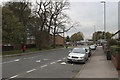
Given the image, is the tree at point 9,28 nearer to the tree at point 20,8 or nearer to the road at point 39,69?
the tree at point 20,8

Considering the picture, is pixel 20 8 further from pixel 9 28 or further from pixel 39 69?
pixel 39 69

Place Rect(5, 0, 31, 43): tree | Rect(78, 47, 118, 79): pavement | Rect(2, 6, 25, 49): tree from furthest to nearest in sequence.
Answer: Rect(5, 0, 31, 43): tree
Rect(2, 6, 25, 49): tree
Rect(78, 47, 118, 79): pavement

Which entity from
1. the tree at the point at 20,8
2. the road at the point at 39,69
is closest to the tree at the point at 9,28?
the tree at the point at 20,8

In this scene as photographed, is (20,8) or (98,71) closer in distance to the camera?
(98,71)

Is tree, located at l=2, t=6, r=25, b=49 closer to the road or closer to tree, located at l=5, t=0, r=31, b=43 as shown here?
tree, located at l=5, t=0, r=31, b=43

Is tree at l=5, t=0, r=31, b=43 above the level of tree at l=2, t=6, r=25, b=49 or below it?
above

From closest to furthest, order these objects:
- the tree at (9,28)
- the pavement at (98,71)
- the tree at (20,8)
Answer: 1. the pavement at (98,71)
2. the tree at (9,28)
3. the tree at (20,8)

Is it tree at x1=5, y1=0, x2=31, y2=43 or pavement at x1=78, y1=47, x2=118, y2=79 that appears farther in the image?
tree at x1=5, y1=0, x2=31, y2=43

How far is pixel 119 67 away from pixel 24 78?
6301 millimetres

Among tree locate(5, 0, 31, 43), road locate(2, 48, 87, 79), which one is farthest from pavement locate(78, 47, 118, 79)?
tree locate(5, 0, 31, 43)

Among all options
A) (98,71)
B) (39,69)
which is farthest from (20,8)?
(98,71)

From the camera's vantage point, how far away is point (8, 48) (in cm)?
3978

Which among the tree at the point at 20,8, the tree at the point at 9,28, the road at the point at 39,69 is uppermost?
the tree at the point at 20,8

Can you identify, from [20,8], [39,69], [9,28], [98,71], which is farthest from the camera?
[20,8]
